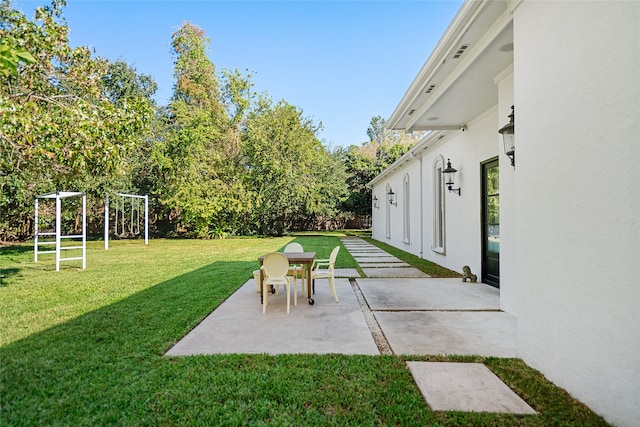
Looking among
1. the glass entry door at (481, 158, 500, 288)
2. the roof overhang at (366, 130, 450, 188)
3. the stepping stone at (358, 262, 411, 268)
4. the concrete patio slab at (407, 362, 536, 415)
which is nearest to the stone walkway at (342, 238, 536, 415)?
the concrete patio slab at (407, 362, 536, 415)

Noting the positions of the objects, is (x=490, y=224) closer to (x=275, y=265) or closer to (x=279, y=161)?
(x=275, y=265)

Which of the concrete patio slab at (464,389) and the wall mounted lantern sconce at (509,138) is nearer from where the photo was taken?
the concrete patio slab at (464,389)

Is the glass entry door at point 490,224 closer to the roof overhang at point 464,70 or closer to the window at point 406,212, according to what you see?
the roof overhang at point 464,70

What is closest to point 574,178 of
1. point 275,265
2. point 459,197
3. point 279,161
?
point 275,265

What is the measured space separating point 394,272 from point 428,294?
226cm

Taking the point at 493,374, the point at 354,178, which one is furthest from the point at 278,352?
the point at 354,178

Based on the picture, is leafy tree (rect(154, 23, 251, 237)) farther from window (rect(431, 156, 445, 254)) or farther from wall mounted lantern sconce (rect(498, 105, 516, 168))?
wall mounted lantern sconce (rect(498, 105, 516, 168))

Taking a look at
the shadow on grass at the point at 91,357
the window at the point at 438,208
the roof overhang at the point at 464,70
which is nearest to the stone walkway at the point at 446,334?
the shadow on grass at the point at 91,357

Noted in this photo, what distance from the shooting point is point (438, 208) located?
30.5 ft

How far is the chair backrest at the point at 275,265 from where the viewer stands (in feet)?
15.3

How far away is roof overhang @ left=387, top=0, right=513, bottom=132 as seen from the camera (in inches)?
140

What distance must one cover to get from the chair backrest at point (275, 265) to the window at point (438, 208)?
5531 mm

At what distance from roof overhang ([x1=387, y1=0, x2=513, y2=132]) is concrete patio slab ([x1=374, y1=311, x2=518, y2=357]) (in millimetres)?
3149

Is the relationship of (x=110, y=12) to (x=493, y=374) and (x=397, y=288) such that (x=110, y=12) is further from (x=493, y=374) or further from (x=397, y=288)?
(x=493, y=374)
